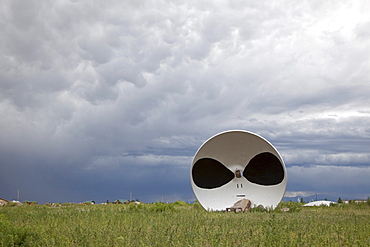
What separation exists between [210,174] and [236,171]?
112cm

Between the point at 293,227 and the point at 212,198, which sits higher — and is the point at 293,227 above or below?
below

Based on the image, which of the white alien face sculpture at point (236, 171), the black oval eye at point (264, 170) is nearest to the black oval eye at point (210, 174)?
the white alien face sculpture at point (236, 171)

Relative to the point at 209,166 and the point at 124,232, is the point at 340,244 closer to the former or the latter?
the point at 124,232

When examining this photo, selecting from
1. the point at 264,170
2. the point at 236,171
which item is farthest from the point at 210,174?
the point at 264,170

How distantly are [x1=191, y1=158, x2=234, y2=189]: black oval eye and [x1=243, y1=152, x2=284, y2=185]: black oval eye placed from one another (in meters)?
0.83

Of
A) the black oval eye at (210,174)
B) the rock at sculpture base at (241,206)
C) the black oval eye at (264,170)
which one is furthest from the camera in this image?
the black oval eye at (210,174)

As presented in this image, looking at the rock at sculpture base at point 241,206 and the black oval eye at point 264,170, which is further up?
the black oval eye at point 264,170

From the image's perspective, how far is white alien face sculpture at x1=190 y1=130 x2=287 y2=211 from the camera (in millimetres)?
14672

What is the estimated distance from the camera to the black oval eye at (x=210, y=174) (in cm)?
1516

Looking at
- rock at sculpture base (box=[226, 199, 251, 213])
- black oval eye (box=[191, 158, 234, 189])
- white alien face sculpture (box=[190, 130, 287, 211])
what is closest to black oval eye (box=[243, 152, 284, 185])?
white alien face sculpture (box=[190, 130, 287, 211])

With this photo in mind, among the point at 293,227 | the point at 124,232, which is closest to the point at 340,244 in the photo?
the point at 293,227

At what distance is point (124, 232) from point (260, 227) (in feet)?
11.1

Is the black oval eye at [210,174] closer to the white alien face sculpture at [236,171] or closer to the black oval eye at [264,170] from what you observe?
the white alien face sculpture at [236,171]

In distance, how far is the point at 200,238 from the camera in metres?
7.12
